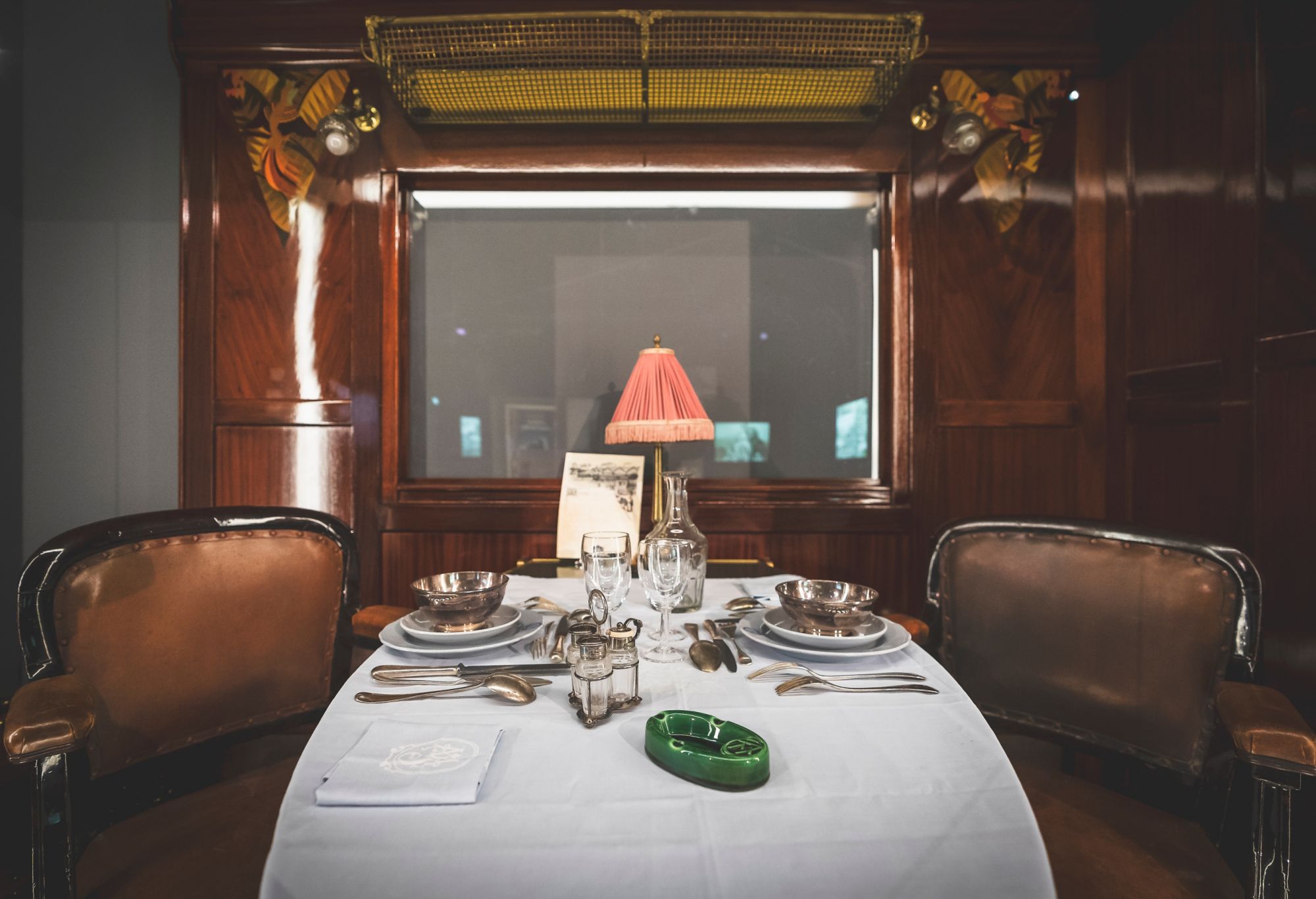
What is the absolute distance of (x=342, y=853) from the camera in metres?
0.54

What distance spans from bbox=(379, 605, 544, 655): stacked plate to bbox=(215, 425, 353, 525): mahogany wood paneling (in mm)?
1407

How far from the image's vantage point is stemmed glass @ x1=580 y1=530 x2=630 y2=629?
974 millimetres

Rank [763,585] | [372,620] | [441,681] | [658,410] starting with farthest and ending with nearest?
[658,410], [763,585], [372,620], [441,681]

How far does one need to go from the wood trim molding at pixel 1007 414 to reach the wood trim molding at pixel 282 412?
7.09 feet

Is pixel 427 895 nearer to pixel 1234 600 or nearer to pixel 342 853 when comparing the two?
pixel 342 853

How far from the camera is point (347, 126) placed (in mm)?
2018

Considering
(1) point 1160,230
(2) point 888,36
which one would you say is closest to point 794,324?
(2) point 888,36

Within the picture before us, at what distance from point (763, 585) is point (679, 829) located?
33.7 inches

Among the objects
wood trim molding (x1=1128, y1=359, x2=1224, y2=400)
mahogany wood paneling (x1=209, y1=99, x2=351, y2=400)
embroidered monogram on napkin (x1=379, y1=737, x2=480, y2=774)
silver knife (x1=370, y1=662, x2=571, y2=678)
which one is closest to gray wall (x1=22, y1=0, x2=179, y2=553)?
mahogany wood paneling (x1=209, y1=99, x2=351, y2=400)

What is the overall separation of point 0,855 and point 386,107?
226 centimetres

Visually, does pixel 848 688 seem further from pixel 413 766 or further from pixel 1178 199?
pixel 1178 199

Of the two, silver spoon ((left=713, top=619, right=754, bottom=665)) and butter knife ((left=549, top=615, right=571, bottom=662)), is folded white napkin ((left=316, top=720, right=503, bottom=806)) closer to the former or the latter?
butter knife ((left=549, top=615, right=571, bottom=662))

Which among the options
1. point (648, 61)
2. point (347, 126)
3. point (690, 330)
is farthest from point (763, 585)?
point (347, 126)

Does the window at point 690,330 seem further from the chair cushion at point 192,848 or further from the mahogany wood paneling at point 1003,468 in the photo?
the chair cushion at point 192,848
